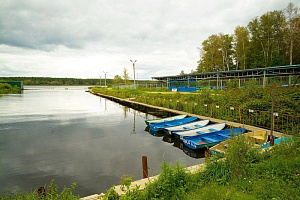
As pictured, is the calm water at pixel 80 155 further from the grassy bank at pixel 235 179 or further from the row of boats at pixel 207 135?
the grassy bank at pixel 235 179

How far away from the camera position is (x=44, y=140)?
12102 mm

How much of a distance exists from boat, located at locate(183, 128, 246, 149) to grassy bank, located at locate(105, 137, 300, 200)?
3549mm

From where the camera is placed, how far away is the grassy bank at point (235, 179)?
13.1ft

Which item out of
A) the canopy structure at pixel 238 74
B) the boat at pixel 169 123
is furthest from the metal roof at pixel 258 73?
the boat at pixel 169 123

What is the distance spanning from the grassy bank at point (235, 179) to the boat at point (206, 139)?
355 centimetres

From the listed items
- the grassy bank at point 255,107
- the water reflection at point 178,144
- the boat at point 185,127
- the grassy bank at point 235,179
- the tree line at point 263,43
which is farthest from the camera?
the tree line at point 263,43

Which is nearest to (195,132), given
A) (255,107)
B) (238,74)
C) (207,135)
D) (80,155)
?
(207,135)

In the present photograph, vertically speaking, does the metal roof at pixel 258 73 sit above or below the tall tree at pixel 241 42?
below

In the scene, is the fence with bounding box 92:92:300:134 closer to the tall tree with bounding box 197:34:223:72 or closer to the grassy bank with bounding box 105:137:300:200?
the grassy bank with bounding box 105:137:300:200

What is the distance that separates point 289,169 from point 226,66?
47.8m

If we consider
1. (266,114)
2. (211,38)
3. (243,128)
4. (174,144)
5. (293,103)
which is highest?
(211,38)

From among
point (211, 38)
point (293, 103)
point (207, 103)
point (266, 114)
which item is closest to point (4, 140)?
point (207, 103)

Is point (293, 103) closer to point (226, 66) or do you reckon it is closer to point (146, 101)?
point (146, 101)

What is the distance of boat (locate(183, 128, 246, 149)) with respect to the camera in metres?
9.15
